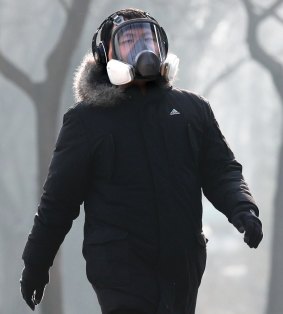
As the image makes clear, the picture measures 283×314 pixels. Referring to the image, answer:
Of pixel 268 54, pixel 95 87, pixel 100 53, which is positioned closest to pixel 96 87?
pixel 95 87

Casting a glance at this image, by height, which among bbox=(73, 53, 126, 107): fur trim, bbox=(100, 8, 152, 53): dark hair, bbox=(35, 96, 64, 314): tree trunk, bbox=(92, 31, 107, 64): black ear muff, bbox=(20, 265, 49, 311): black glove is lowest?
bbox=(20, 265, 49, 311): black glove

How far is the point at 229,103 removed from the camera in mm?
14516

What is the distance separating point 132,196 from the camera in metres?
3.01

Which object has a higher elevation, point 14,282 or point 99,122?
point 14,282

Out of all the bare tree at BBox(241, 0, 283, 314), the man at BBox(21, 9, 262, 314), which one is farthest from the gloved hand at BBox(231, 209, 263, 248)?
the bare tree at BBox(241, 0, 283, 314)

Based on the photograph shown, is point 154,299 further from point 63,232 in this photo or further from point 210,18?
point 210,18

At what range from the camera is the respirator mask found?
9.98ft

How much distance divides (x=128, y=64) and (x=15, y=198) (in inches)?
389

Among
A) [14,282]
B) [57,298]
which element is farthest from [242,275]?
[57,298]

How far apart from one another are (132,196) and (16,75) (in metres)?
7.50

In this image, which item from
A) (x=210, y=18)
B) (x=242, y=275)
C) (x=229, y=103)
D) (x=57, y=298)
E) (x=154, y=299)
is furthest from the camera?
(x=242, y=275)

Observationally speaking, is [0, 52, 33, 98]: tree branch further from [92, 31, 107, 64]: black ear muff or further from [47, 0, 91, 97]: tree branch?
[92, 31, 107, 64]: black ear muff

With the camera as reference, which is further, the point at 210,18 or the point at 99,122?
the point at 210,18

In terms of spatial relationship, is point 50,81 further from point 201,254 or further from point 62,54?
point 201,254
